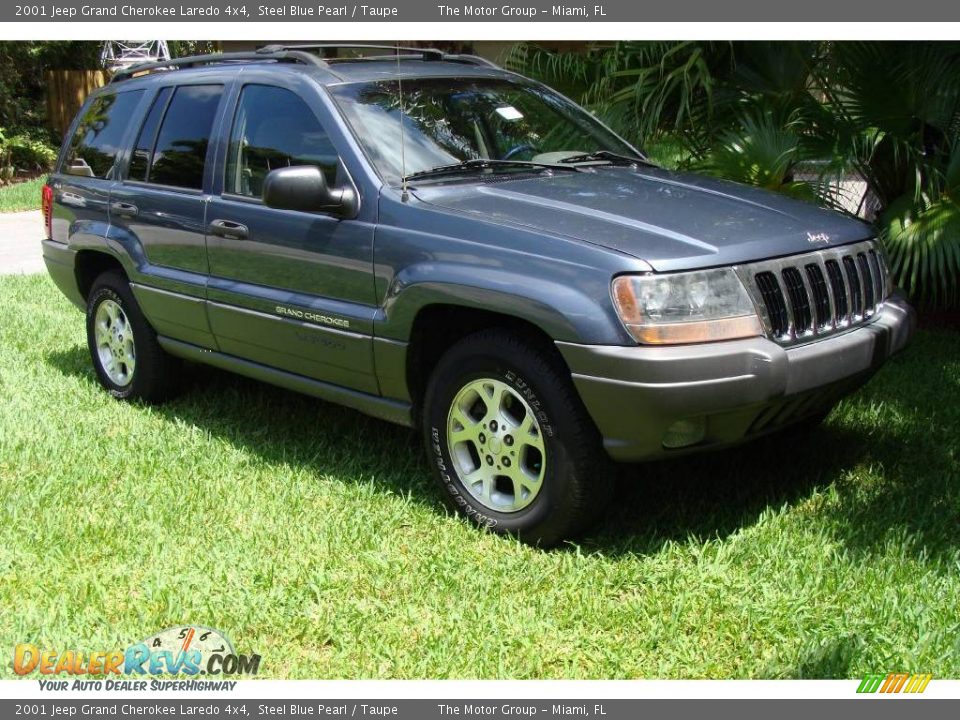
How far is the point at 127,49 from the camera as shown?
17562 millimetres

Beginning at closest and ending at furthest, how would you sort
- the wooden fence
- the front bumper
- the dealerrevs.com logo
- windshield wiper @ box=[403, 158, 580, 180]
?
the dealerrevs.com logo < the front bumper < windshield wiper @ box=[403, 158, 580, 180] < the wooden fence

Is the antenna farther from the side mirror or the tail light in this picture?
the tail light

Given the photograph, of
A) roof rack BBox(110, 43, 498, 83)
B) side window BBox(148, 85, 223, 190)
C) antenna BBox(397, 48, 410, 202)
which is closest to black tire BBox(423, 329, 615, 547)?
antenna BBox(397, 48, 410, 202)

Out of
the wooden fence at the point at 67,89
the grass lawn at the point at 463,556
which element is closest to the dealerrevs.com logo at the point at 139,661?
the grass lawn at the point at 463,556

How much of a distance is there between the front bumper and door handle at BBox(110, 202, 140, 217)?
3.03 meters

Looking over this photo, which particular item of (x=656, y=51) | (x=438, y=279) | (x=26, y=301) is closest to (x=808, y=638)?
(x=438, y=279)

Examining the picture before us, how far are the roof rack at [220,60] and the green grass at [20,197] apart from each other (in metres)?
10.5

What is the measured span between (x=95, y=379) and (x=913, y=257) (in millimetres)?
4954

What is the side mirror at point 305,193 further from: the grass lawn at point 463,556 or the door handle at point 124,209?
the door handle at point 124,209

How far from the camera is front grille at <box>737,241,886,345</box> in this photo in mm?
3941

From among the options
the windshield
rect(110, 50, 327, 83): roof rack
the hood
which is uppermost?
rect(110, 50, 327, 83): roof rack

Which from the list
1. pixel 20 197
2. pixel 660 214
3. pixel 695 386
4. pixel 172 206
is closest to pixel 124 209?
pixel 172 206

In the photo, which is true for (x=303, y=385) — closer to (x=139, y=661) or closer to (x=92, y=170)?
(x=139, y=661)

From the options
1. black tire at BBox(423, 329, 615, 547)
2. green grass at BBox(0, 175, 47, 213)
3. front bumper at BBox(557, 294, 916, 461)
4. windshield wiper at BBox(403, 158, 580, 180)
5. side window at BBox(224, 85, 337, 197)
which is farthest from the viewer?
green grass at BBox(0, 175, 47, 213)
